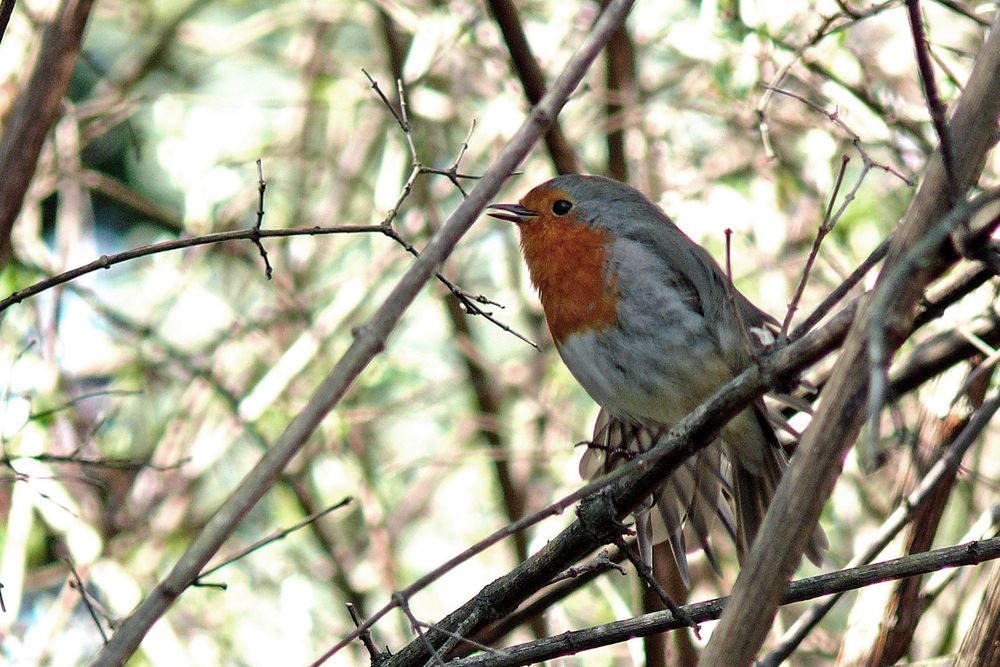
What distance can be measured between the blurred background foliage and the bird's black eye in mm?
579

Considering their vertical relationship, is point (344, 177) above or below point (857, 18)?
above

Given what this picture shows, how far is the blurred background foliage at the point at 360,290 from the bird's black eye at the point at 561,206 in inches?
22.8

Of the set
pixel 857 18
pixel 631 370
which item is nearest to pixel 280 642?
pixel 631 370

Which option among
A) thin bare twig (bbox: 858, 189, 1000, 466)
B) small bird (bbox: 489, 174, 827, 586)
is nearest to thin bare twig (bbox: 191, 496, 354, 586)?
thin bare twig (bbox: 858, 189, 1000, 466)

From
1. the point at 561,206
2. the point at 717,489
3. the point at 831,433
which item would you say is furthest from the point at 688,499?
the point at 831,433


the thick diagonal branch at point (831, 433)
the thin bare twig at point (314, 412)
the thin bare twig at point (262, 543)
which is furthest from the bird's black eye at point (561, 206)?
the thick diagonal branch at point (831, 433)

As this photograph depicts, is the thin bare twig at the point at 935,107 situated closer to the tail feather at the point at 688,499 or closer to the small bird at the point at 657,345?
the small bird at the point at 657,345

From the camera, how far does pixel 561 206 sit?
10.5ft

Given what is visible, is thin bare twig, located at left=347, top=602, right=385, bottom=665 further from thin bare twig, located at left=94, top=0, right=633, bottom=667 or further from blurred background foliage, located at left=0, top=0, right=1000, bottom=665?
blurred background foliage, located at left=0, top=0, right=1000, bottom=665

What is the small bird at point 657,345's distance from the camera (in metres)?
2.64

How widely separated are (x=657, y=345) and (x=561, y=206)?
62 centimetres

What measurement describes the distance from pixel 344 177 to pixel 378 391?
1.16 meters

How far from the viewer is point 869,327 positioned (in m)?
1.03

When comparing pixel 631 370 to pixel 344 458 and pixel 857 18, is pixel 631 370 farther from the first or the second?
pixel 344 458
